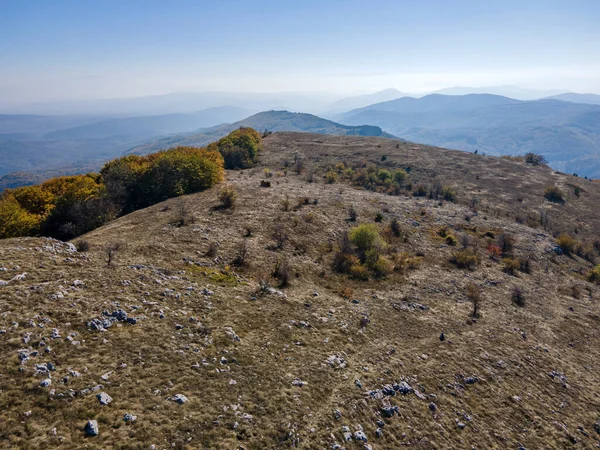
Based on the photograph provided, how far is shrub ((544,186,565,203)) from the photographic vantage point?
68.9 m

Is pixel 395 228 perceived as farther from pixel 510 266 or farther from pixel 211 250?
pixel 211 250

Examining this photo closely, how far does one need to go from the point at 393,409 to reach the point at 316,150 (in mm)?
89909

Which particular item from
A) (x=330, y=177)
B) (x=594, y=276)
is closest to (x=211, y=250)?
(x=330, y=177)

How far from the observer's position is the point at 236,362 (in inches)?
607

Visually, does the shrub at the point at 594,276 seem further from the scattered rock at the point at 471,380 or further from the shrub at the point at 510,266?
the scattered rock at the point at 471,380

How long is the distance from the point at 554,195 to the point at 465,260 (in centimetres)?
5287

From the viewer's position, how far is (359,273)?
29672mm

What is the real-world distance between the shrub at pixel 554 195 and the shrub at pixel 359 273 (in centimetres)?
6475

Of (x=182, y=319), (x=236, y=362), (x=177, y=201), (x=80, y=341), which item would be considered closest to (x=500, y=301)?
(x=236, y=362)

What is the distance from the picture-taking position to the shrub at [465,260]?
116 feet

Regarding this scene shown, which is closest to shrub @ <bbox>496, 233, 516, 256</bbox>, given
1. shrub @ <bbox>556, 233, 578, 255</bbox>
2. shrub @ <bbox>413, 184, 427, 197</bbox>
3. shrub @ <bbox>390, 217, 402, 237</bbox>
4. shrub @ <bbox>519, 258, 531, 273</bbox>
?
shrub @ <bbox>519, 258, 531, 273</bbox>

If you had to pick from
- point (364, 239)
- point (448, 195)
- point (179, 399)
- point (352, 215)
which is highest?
point (179, 399)

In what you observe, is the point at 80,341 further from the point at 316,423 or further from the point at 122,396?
the point at 316,423

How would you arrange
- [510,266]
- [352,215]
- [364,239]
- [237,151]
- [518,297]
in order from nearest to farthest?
[518,297]
[364,239]
[510,266]
[352,215]
[237,151]
